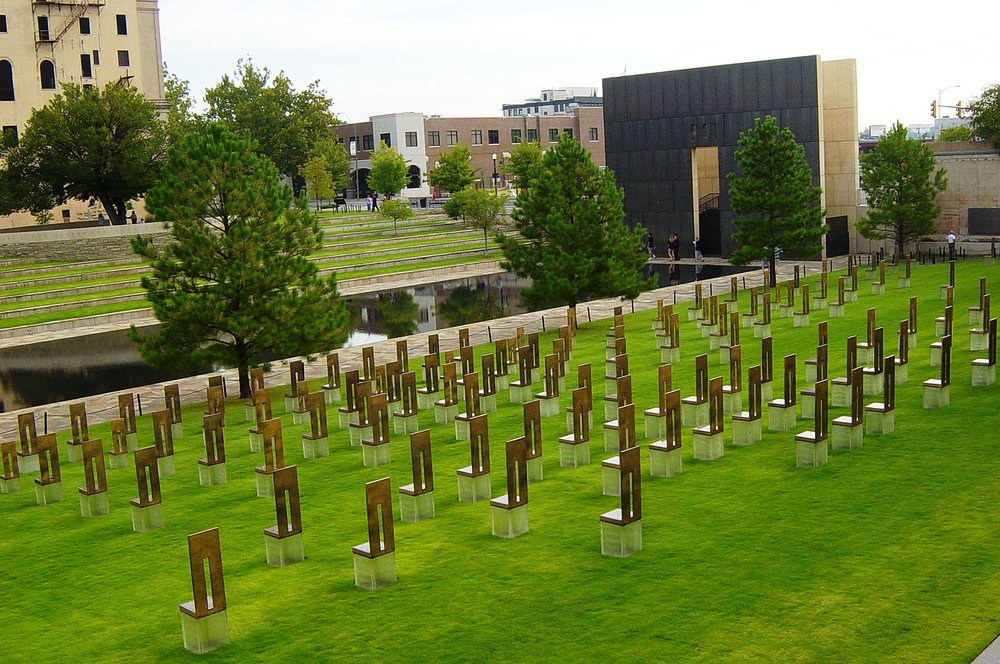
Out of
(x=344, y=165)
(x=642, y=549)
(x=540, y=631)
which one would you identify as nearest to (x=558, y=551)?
(x=642, y=549)

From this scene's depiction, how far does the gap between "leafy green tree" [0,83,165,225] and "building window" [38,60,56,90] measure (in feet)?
31.9

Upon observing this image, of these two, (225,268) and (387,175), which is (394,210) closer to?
(387,175)

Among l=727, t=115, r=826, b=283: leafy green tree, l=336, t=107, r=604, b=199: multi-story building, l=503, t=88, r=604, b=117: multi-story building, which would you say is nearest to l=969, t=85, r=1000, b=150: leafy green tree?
l=727, t=115, r=826, b=283: leafy green tree

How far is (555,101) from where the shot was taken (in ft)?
568

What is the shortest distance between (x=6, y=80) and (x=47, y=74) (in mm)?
3065

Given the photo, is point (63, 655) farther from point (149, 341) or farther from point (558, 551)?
point (149, 341)

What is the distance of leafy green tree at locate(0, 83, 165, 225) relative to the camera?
55375 mm

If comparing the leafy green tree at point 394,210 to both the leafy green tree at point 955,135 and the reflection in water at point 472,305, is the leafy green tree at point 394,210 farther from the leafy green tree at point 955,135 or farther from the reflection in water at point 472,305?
the leafy green tree at point 955,135

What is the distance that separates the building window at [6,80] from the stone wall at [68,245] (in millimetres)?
16986

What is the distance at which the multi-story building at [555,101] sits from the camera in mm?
162650

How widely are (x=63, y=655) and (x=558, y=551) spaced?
4.83 meters

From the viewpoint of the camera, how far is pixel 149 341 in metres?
22.7

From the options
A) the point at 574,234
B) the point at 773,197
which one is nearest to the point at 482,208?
the point at 773,197

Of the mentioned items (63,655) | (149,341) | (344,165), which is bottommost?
(63,655)
